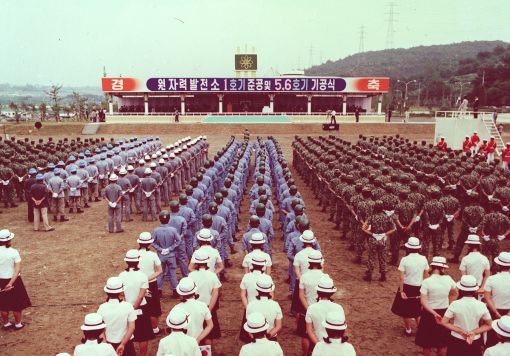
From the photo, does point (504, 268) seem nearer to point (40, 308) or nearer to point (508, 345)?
point (508, 345)

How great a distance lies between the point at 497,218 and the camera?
9.23 meters

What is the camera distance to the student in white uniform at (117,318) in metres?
5.35

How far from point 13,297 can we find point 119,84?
44.5 metres

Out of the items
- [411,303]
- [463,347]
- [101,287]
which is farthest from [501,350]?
[101,287]

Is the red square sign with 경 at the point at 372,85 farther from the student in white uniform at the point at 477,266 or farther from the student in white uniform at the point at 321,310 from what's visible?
the student in white uniform at the point at 321,310

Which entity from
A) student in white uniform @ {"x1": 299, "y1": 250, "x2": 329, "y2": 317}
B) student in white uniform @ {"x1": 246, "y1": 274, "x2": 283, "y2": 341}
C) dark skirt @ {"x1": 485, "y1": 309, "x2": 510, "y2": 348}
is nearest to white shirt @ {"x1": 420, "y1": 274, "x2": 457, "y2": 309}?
dark skirt @ {"x1": 485, "y1": 309, "x2": 510, "y2": 348}

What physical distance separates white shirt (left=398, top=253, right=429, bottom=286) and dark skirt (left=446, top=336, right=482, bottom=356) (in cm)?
162

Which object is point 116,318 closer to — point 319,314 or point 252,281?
point 252,281

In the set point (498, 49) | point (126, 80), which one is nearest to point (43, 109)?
point (126, 80)

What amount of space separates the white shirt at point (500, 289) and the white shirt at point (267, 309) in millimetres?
3076

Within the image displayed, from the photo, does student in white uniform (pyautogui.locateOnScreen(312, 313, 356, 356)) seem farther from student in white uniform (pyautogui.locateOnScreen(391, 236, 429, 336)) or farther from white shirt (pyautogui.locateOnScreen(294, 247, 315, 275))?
student in white uniform (pyautogui.locateOnScreen(391, 236, 429, 336))

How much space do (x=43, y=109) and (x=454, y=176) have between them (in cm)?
6937

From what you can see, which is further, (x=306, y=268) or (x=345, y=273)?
(x=345, y=273)

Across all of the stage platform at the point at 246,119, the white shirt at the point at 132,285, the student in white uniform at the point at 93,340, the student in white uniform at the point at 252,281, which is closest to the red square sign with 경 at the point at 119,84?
the stage platform at the point at 246,119
